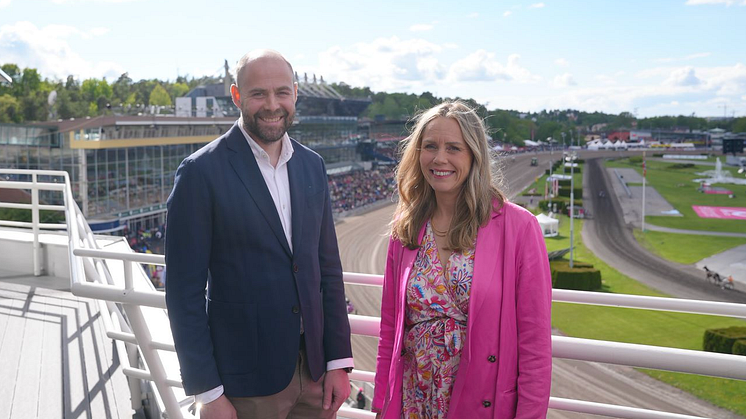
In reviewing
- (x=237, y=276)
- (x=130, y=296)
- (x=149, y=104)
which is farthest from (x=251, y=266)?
(x=149, y=104)

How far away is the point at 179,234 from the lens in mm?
1543

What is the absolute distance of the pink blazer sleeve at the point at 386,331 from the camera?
5.82 feet

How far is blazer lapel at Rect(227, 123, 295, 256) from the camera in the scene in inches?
63.3

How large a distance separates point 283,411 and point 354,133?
175ft

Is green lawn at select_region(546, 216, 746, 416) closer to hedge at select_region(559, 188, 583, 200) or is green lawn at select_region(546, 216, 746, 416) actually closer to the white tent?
the white tent

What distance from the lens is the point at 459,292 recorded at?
1.65 m

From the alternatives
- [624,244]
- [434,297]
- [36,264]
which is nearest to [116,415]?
[434,297]

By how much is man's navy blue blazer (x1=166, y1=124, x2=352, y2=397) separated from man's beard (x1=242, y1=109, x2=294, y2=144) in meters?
0.04

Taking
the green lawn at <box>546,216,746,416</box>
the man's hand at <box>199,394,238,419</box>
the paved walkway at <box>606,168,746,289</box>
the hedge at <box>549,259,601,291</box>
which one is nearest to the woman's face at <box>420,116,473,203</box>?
the man's hand at <box>199,394,238,419</box>

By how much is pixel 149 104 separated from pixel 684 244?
148 feet

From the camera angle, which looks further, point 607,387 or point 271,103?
point 607,387

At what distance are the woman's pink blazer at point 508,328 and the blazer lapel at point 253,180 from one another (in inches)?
20.9

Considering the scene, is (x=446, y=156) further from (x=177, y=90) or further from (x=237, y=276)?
(x=177, y=90)

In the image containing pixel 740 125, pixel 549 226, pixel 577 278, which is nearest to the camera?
pixel 577 278
